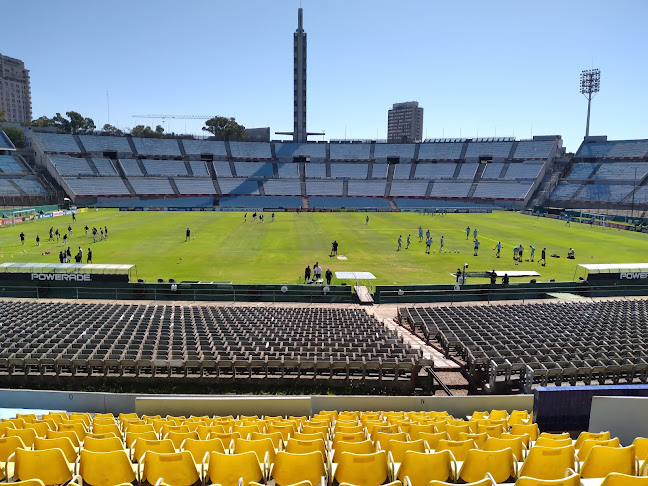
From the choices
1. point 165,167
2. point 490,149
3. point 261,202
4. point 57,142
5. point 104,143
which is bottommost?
point 261,202

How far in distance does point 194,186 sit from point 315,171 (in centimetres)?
2839

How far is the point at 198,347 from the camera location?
1403 cm

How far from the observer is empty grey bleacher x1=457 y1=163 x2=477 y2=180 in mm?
104312

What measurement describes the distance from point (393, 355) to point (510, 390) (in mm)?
3211

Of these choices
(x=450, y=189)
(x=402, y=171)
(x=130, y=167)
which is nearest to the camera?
(x=130, y=167)

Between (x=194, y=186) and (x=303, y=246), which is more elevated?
(x=194, y=186)

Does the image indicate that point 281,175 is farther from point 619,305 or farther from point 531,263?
point 619,305

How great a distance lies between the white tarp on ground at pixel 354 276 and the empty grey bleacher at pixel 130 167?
258 feet

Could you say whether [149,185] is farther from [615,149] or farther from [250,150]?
[615,149]

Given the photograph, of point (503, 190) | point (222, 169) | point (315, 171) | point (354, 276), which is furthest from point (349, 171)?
point (354, 276)

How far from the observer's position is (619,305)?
875 inches

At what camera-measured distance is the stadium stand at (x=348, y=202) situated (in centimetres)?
9219

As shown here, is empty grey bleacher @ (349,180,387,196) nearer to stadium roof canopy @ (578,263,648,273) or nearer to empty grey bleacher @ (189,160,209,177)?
empty grey bleacher @ (189,160,209,177)

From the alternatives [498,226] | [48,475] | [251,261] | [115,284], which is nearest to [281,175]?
[498,226]
